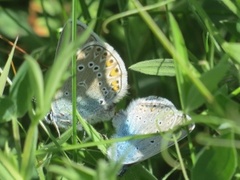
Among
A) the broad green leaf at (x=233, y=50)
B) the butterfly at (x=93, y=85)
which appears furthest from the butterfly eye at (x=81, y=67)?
the broad green leaf at (x=233, y=50)

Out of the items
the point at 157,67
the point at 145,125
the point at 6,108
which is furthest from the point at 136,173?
the point at 6,108

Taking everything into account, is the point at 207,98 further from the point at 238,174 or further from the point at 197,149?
the point at 197,149

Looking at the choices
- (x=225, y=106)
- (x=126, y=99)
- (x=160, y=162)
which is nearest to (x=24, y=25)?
(x=126, y=99)

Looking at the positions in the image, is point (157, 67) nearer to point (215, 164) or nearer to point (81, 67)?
point (81, 67)

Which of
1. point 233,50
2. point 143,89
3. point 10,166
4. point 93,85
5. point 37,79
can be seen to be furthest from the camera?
point 143,89

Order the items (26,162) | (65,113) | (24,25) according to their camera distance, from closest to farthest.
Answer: (26,162)
(65,113)
(24,25)

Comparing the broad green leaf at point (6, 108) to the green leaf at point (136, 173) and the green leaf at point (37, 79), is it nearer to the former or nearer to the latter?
the green leaf at point (37, 79)

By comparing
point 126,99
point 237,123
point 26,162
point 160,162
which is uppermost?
point 26,162
